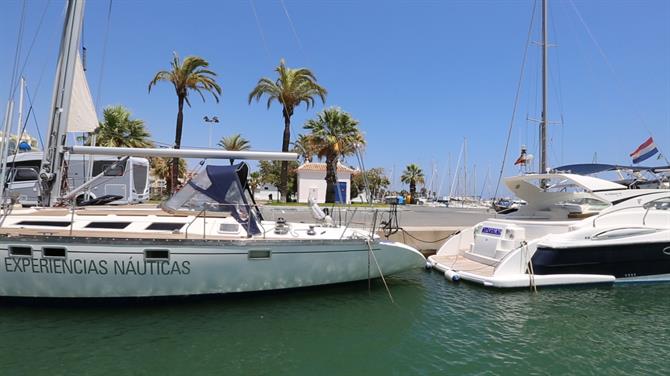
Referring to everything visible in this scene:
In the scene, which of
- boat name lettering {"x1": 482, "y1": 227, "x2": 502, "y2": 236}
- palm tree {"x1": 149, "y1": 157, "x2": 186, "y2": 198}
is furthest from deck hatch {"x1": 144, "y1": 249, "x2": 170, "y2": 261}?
palm tree {"x1": 149, "y1": 157, "x2": 186, "y2": 198}

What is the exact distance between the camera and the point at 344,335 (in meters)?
6.40

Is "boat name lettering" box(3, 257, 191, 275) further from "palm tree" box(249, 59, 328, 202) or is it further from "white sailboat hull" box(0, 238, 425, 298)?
"palm tree" box(249, 59, 328, 202)

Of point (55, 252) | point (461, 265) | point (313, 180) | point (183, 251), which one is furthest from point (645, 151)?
point (313, 180)

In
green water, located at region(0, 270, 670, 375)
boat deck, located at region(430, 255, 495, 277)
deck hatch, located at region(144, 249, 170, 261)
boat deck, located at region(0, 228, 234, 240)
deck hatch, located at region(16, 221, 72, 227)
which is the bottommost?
green water, located at region(0, 270, 670, 375)

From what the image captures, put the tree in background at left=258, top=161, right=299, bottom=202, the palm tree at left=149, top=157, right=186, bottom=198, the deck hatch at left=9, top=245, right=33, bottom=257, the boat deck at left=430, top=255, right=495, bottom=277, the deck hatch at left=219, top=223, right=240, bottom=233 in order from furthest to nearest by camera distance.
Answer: the tree in background at left=258, top=161, right=299, bottom=202 < the palm tree at left=149, top=157, right=186, bottom=198 < the boat deck at left=430, top=255, right=495, bottom=277 < the deck hatch at left=219, top=223, right=240, bottom=233 < the deck hatch at left=9, top=245, right=33, bottom=257

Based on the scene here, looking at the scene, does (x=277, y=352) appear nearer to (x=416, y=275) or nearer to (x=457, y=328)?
(x=457, y=328)

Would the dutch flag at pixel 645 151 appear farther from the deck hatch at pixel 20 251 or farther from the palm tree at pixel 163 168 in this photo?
the palm tree at pixel 163 168

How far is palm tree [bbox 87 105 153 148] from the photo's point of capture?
27.8 meters

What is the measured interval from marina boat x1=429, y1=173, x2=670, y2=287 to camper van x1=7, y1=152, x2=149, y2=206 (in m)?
12.5

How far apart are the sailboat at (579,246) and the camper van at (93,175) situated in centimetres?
1246

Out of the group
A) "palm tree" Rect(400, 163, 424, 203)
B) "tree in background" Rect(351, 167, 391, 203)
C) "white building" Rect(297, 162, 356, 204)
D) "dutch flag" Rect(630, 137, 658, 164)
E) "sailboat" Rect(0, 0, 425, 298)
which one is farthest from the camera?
"palm tree" Rect(400, 163, 424, 203)

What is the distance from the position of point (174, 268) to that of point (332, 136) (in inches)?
1034

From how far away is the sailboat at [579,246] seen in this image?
9.52 meters

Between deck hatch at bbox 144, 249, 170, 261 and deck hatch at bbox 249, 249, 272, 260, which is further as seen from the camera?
deck hatch at bbox 249, 249, 272, 260
